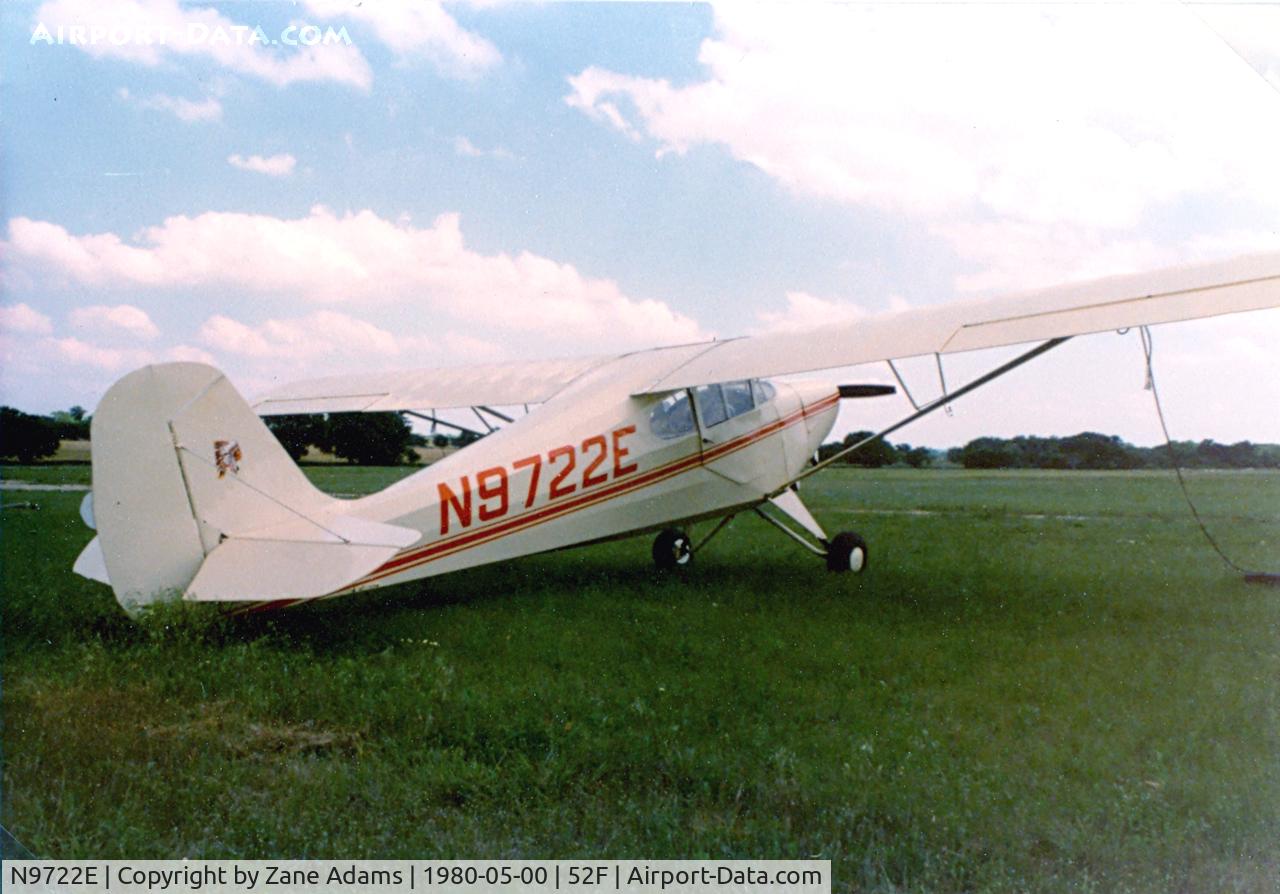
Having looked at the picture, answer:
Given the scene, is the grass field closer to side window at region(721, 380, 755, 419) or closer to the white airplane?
the white airplane

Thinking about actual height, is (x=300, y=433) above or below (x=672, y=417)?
above

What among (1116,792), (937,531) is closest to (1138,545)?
(937,531)

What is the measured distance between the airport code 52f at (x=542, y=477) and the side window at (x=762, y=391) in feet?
5.26

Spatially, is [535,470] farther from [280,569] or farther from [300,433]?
[300,433]

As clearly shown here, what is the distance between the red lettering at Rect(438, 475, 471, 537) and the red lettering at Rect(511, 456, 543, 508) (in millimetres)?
420

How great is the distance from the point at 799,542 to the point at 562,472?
2904 millimetres

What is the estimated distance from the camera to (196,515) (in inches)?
180

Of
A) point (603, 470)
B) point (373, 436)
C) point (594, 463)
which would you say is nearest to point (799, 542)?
point (603, 470)

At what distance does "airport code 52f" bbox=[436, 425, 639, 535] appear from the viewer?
581 cm

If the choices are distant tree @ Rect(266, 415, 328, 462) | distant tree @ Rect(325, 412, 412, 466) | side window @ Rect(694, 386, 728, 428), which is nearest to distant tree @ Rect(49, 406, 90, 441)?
side window @ Rect(694, 386, 728, 428)

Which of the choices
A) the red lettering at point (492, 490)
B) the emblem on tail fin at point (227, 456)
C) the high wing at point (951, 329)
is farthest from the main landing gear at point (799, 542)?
the emblem on tail fin at point (227, 456)

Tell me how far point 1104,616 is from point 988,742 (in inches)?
118
